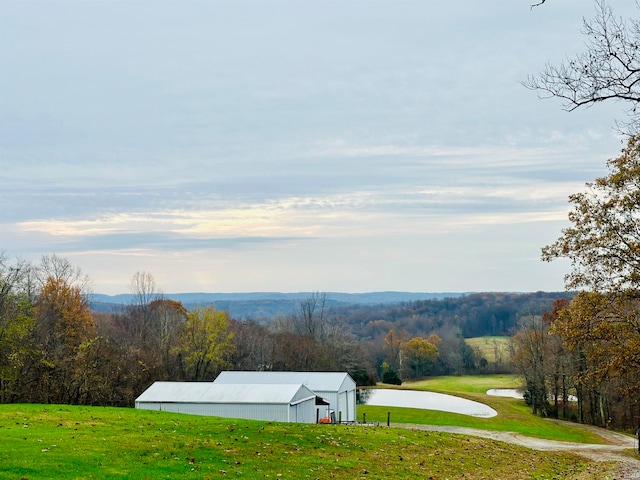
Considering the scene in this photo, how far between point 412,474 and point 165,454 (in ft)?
21.0

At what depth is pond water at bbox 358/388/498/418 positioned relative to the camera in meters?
56.9

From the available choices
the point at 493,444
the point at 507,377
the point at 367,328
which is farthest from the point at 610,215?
the point at 367,328

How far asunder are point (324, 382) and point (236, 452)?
3268 cm

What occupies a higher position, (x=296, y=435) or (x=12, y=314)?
(x=12, y=314)

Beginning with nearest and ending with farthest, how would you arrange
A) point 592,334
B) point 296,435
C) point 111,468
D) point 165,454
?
point 111,468, point 165,454, point 592,334, point 296,435

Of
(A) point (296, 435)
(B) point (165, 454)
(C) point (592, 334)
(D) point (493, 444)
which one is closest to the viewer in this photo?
(B) point (165, 454)

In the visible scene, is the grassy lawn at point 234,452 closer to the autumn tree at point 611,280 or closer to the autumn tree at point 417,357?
the autumn tree at point 611,280

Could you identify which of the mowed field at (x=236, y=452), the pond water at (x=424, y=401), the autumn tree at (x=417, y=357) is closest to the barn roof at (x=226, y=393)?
the mowed field at (x=236, y=452)

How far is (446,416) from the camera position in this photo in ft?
168

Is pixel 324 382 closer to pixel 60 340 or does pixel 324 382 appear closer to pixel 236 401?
pixel 236 401

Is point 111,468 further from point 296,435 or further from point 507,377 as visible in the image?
point 507,377

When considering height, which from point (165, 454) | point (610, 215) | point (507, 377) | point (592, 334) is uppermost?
point (610, 215)

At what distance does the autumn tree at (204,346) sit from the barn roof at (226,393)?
2426 centimetres

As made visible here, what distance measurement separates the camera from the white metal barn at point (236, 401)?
113 ft
